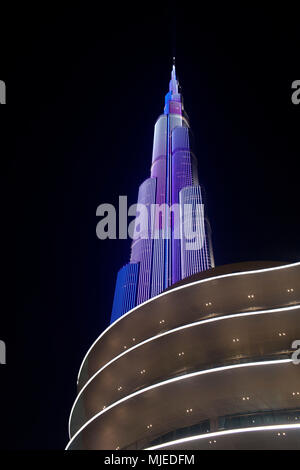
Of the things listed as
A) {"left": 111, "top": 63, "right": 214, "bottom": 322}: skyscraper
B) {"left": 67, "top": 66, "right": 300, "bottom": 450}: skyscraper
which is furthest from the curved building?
{"left": 111, "top": 63, "right": 214, "bottom": 322}: skyscraper

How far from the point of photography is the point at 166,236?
4149 inches

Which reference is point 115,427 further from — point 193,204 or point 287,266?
point 193,204

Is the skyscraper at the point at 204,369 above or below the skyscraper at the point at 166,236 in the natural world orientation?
below

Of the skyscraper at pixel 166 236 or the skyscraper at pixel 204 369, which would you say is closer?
the skyscraper at pixel 204 369

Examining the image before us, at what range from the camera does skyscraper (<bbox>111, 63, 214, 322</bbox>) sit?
10006 centimetres

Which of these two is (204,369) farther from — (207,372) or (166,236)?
(166,236)

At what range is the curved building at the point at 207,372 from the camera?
24359 millimetres

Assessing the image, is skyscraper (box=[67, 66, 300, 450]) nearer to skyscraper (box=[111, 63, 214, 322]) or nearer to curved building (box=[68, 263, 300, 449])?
curved building (box=[68, 263, 300, 449])

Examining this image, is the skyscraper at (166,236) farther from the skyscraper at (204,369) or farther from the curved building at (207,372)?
the curved building at (207,372)

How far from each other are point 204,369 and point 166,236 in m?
77.2

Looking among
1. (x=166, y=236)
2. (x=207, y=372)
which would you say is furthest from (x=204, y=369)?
(x=166, y=236)

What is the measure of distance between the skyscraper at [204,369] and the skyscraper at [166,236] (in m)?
63.3

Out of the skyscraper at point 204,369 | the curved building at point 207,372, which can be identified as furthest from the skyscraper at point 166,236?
the curved building at point 207,372

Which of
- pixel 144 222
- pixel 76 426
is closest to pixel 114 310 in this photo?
pixel 144 222
